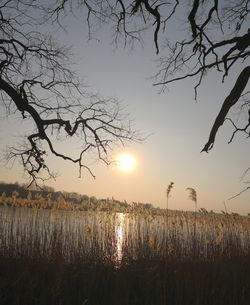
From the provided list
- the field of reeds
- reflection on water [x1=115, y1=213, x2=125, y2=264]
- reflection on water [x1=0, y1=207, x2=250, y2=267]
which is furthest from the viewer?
reflection on water [x1=115, y1=213, x2=125, y2=264]

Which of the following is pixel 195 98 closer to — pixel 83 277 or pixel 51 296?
pixel 83 277

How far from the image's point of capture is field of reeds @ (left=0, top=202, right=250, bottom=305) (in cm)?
478

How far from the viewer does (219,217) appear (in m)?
9.76

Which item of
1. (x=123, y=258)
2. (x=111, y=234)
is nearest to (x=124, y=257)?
(x=123, y=258)

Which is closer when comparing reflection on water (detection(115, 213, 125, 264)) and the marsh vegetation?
the marsh vegetation

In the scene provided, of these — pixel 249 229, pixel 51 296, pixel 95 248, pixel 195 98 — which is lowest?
pixel 51 296

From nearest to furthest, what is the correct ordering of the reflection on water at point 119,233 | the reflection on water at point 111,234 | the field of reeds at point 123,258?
the field of reeds at point 123,258 < the reflection on water at point 111,234 < the reflection on water at point 119,233

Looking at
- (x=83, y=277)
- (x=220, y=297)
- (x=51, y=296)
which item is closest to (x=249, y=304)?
(x=220, y=297)

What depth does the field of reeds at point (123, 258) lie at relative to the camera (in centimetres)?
478

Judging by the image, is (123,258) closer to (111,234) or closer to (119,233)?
(111,234)

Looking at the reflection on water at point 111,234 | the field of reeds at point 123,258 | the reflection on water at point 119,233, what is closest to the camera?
the field of reeds at point 123,258

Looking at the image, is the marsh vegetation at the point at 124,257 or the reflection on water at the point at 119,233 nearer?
the marsh vegetation at the point at 124,257

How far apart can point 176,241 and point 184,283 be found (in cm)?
294

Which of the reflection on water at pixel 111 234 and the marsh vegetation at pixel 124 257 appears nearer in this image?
the marsh vegetation at pixel 124 257
